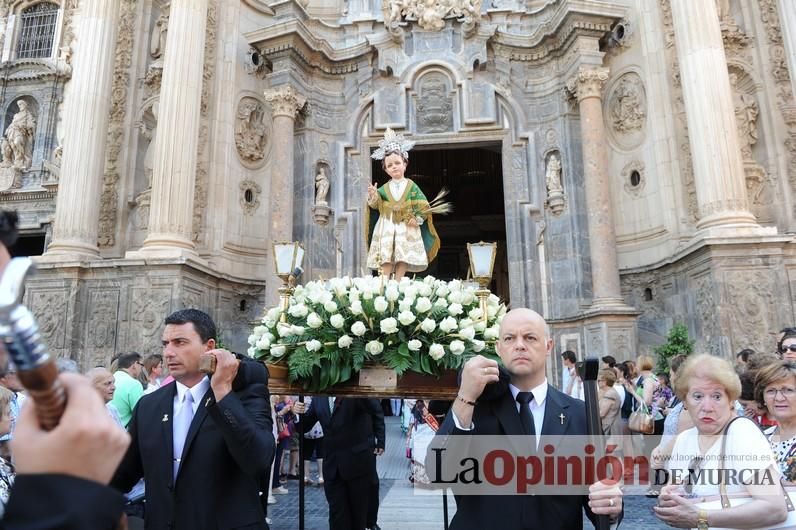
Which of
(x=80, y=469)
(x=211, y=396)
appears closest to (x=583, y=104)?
(x=211, y=396)

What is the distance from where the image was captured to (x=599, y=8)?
14.6 metres

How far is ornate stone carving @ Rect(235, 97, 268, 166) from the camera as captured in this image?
15648mm

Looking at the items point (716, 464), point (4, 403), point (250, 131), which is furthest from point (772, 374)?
point (250, 131)

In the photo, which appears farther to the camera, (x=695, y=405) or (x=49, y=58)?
(x=49, y=58)

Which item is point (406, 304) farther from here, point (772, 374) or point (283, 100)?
point (283, 100)

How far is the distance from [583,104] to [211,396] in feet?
46.0

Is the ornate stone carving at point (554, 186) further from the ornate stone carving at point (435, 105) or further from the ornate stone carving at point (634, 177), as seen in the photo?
the ornate stone carving at point (435, 105)

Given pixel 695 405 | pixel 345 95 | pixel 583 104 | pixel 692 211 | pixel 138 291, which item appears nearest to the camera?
pixel 695 405

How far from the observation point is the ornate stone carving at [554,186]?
14961mm

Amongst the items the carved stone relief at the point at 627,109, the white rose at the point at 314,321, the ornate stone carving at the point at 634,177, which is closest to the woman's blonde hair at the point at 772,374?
the white rose at the point at 314,321

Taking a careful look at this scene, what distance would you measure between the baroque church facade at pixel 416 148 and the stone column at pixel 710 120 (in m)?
0.05

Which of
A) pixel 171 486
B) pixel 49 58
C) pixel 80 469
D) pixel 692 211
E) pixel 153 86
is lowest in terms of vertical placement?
pixel 171 486

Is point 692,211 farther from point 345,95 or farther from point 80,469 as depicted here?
point 80,469

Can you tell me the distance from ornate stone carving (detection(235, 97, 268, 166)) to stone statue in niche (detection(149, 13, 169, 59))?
8.53ft
